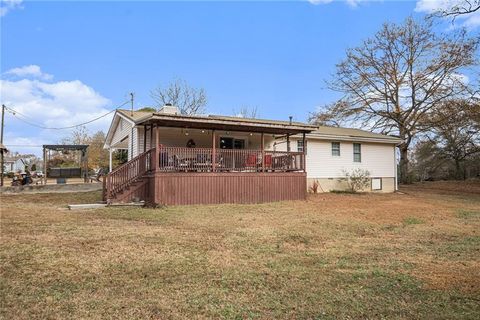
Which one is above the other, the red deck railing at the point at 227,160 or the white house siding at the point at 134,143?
the white house siding at the point at 134,143

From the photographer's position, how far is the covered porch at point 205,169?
538 inches

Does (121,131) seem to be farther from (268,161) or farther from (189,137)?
(268,161)

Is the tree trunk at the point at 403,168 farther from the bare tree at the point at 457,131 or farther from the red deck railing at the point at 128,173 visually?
the red deck railing at the point at 128,173

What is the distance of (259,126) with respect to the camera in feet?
49.8

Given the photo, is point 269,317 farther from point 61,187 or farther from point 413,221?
point 61,187

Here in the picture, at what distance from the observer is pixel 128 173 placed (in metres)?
14.1

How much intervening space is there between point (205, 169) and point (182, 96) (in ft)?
88.2

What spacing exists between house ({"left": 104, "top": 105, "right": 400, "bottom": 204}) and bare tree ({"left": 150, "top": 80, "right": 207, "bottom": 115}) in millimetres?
19251

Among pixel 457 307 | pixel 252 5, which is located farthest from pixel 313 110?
pixel 457 307

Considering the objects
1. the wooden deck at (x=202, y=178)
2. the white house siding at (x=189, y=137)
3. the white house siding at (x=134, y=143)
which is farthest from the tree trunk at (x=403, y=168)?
the white house siding at (x=134, y=143)

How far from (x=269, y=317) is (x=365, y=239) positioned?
4904 millimetres

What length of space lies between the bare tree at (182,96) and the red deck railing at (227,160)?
24118 mm

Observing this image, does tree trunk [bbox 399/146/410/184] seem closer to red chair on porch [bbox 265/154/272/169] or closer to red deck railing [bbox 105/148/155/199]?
red chair on porch [bbox 265/154/272/169]

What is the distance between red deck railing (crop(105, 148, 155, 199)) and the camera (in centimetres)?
1366
